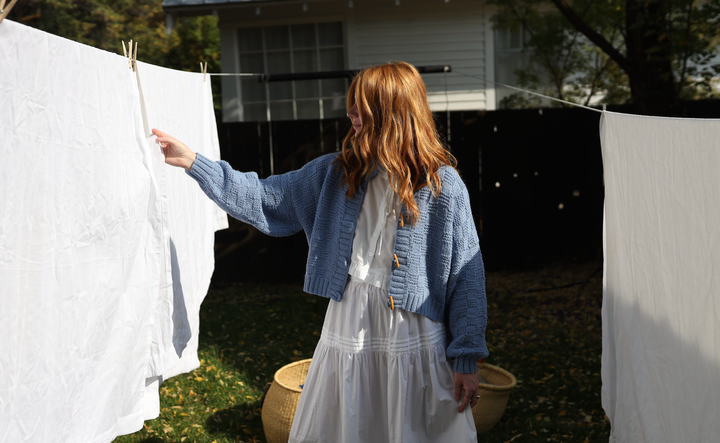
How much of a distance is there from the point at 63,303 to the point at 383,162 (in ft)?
3.17

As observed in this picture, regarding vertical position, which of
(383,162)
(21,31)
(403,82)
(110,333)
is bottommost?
(110,333)

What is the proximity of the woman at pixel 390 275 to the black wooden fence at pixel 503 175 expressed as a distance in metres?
4.24

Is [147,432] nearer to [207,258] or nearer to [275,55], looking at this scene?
[207,258]

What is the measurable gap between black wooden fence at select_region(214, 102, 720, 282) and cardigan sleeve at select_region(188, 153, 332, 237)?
162 inches

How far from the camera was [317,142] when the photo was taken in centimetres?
622

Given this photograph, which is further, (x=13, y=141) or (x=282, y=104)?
(x=282, y=104)

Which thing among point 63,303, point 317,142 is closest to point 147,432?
point 63,303

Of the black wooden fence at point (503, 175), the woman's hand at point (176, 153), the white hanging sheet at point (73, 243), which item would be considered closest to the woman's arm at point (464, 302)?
the woman's hand at point (176, 153)

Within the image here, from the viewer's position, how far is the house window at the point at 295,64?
750 centimetres

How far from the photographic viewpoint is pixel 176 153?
6.61 feet

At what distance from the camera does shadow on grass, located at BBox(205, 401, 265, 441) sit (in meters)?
3.23

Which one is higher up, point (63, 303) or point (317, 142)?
point (317, 142)

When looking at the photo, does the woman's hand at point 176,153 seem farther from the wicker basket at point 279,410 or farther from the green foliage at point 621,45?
the green foliage at point 621,45

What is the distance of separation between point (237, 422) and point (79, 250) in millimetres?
1857
